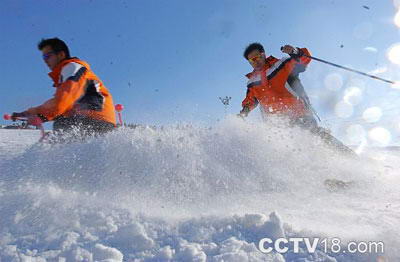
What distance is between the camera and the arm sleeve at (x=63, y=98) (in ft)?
12.5

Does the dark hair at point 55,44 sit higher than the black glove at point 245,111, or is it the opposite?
the black glove at point 245,111

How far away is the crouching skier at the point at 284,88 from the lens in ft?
19.1

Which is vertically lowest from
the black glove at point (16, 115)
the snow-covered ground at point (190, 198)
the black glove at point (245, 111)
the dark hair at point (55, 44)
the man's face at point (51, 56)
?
the snow-covered ground at point (190, 198)

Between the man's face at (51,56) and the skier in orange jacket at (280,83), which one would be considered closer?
the man's face at (51,56)

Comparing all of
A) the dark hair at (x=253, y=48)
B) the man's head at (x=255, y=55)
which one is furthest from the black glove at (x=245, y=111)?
the dark hair at (x=253, y=48)

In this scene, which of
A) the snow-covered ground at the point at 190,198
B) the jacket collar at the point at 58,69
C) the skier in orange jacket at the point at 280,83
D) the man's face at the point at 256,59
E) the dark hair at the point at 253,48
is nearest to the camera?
the snow-covered ground at the point at 190,198

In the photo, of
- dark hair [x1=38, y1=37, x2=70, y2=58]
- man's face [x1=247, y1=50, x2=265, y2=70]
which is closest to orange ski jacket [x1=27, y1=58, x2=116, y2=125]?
dark hair [x1=38, y1=37, x2=70, y2=58]

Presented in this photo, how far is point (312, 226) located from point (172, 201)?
1.33 meters

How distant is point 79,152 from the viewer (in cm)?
373

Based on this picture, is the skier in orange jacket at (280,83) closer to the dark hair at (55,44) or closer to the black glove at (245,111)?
the black glove at (245,111)

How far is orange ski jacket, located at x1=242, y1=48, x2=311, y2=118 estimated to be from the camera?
5973mm

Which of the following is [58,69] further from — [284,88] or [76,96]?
[284,88]

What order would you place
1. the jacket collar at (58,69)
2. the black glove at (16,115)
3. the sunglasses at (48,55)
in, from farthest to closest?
the sunglasses at (48,55)
the jacket collar at (58,69)
the black glove at (16,115)

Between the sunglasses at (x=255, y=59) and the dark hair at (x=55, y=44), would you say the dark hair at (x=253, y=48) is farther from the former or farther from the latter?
the dark hair at (x=55, y=44)
